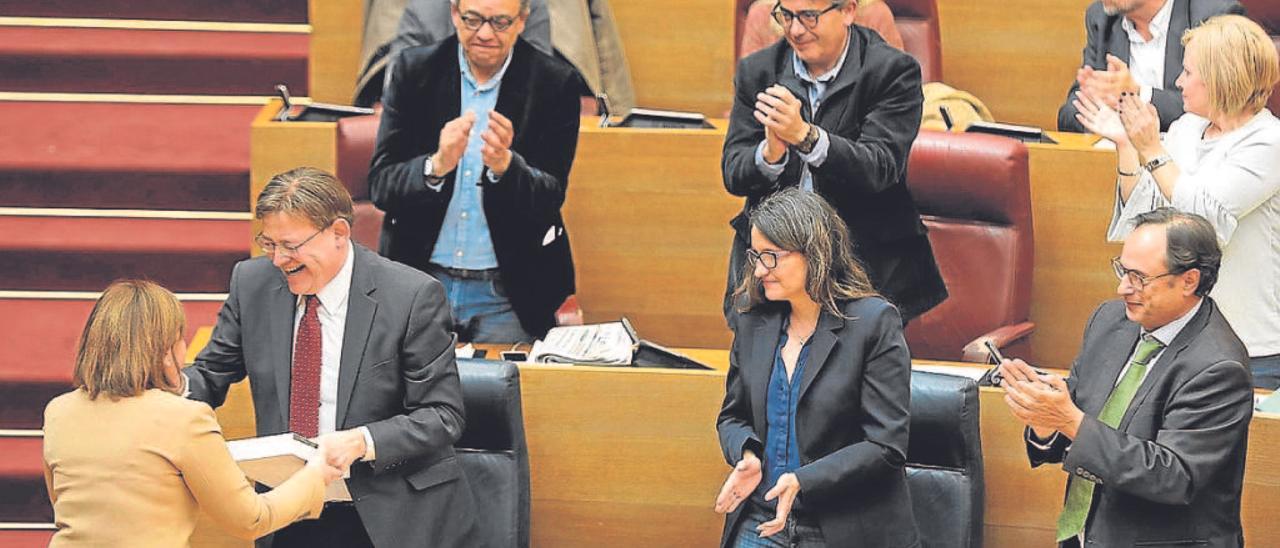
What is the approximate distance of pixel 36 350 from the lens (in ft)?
10.0

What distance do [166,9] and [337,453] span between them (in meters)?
2.02

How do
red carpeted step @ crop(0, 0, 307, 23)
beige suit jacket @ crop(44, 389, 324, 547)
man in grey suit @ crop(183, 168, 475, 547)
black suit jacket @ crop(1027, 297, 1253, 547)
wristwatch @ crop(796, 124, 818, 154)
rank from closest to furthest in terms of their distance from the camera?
beige suit jacket @ crop(44, 389, 324, 547)
black suit jacket @ crop(1027, 297, 1253, 547)
man in grey suit @ crop(183, 168, 475, 547)
wristwatch @ crop(796, 124, 818, 154)
red carpeted step @ crop(0, 0, 307, 23)

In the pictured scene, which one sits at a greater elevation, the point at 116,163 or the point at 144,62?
the point at 144,62

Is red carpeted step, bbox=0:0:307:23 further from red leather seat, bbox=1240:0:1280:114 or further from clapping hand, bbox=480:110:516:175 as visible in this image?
red leather seat, bbox=1240:0:1280:114

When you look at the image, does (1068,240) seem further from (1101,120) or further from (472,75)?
(472,75)

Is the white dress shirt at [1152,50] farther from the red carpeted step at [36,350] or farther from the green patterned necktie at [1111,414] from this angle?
the red carpeted step at [36,350]

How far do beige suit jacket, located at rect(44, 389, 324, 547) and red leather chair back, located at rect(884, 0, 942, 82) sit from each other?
186 cm

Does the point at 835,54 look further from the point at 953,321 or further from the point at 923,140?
the point at 953,321

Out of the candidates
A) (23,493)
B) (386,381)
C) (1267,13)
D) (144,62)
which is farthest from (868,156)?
(144,62)

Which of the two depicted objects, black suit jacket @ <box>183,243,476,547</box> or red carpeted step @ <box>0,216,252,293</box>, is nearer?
black suit jacket @ <box>183,243,476,547</box>

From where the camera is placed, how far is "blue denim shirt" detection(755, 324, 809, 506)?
204cm

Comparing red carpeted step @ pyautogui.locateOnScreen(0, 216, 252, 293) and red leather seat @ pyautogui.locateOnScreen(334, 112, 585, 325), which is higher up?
red leather seat @ pyautogui.locateOnScreen(334, 112, 585, 325)

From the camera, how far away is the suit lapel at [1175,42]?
280 centimetres

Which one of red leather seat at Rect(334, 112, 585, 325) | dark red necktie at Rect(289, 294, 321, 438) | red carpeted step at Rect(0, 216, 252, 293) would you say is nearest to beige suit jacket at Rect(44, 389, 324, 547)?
dark red necktie at Rect(289, 294, 321, 438)
